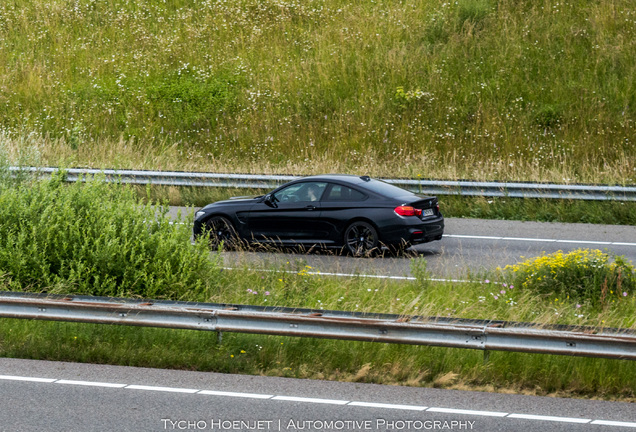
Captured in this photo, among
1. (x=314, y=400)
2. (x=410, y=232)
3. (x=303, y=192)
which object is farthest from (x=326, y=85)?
(x=314, y=400)

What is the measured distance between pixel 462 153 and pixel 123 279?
1653 cm

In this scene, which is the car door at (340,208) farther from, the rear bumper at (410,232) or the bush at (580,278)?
the bush at (580,278)

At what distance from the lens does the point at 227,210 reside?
15.4 metres

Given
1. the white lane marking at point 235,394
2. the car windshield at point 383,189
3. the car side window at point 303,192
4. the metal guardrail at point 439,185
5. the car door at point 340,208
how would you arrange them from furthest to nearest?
the metal guardrail at point 439,185, the car side window at point 303,192, the car windshield at point 383,189, the car door at point 340,208, the white lane marking at point 235,394

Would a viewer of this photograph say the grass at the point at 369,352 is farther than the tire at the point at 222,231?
No

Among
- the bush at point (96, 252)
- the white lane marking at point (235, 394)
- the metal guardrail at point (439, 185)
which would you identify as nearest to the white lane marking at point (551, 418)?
the white lane marking at point (235, 394)

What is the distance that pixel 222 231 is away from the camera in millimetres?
15523

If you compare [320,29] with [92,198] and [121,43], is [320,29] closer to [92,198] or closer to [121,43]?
[121,43]

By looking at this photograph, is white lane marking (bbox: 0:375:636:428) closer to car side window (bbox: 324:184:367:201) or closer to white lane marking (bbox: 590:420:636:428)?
white lane marking (bbox: 590:420:636:428)

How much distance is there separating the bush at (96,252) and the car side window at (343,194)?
4399 millimetres

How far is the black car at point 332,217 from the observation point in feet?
47.2

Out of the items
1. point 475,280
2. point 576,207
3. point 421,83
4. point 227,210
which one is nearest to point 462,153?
point 421,83

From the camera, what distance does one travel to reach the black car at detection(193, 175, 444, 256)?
14391 millimetres

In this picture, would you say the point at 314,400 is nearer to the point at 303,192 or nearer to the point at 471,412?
the point at 471,412
